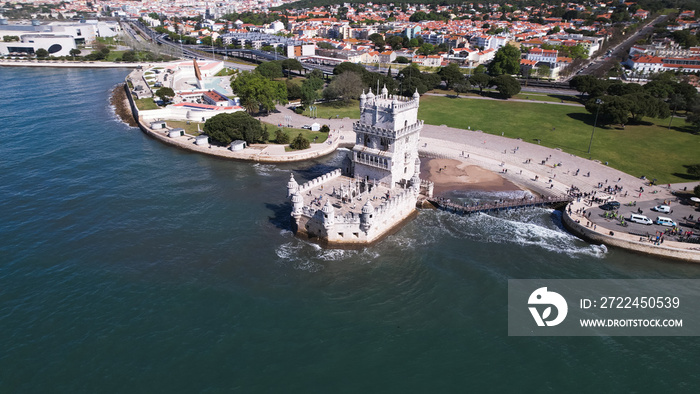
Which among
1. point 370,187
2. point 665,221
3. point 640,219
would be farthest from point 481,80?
point 370,187

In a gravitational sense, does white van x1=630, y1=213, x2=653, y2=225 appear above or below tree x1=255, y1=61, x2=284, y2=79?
below

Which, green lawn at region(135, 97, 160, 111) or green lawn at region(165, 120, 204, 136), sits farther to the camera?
green lawn at region(135, 97, 160, 111)

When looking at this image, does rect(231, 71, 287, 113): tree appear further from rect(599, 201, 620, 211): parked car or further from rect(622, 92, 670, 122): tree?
rect(622, 92, 670, 122): tree

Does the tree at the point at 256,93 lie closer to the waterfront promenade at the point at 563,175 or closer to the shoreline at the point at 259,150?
the waterfront promenade at the point at 563,175

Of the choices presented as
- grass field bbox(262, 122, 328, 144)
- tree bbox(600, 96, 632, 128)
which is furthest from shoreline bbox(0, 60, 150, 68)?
tree bbox(600, 96, 632, 128)

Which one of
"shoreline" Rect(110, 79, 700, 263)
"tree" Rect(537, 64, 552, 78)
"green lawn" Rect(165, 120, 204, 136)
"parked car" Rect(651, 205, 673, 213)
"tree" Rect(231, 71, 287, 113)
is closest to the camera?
"shoreline" Rect(110, 79, 700, 263)

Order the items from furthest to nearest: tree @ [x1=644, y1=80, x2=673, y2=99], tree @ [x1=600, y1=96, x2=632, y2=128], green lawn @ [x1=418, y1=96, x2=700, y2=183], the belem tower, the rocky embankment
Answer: tree @ [x1=644, y1=80, x2=673, y2=99]
the rocky embankment
tree @ [x1=600, y1=96, x2=632, y2=128]
green lawn @ [x1=418, y1=96, x2=700, y2=183]
the belem tower

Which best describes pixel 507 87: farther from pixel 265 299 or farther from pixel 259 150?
pixel 265 299
